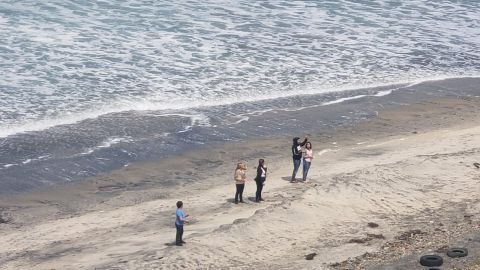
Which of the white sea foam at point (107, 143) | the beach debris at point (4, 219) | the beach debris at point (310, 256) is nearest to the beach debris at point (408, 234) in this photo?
the beach debris at point (310, 256)

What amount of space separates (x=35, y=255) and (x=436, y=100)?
17.0 meters

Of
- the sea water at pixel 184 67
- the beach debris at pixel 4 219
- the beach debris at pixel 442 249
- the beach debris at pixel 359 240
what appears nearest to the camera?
the beach debris at pixel 442 249

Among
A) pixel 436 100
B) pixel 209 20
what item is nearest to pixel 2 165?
pixel 436 100

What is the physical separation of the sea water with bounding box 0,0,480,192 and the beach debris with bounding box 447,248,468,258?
35.4 ft

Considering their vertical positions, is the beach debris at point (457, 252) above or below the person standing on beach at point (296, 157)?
Result: above

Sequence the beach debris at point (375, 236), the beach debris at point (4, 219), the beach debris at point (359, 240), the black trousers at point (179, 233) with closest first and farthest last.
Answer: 1. the black trousers at point (179, 233)
2. the beach debris at point (359, 240)
3. the beach debris at point (375, 236)
4. the beach debris at point (4, 219)

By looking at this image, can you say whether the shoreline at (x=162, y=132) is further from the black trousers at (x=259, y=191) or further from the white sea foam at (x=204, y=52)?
the black trousers at (x=259, y=191)

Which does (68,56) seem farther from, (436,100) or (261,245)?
(261,245)

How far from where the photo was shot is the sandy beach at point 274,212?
17.8 meters

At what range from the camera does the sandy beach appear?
17.8m

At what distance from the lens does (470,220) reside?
63.5 feet

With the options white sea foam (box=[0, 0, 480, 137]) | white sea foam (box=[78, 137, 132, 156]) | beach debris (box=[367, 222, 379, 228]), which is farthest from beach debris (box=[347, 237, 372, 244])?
white sea foam (box=[0, 0, 480, 137])

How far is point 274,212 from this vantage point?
1966 cm

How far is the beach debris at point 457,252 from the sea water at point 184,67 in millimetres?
10786
